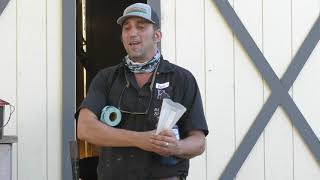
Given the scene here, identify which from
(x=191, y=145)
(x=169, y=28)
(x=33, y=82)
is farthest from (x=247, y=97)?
(x=191, y=145)

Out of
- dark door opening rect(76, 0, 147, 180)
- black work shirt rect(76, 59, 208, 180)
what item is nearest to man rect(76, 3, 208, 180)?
black work shirt rect(76, 59, 208, 180)

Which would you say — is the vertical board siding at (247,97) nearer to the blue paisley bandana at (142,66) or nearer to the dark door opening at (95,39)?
the blue paisley bandana at (142,66)

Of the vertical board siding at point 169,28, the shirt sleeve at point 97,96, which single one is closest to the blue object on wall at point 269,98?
the vertical board siding at point 169,28

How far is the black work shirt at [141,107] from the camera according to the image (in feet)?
8.50

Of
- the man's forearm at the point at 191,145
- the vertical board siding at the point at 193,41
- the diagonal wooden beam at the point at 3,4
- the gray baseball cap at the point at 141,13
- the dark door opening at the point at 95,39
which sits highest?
the dark door opening at the point at 95,39

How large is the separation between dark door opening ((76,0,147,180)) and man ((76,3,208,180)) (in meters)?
4.62

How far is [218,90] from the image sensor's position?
4340 millimetres

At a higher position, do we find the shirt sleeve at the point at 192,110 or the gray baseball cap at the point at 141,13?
the gray baseball cap at the point at 141,13

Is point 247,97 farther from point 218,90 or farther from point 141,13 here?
point 141,13

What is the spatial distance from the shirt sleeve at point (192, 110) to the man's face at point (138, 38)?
24 cm

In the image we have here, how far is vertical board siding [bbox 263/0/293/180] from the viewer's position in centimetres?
438

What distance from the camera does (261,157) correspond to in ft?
14.3

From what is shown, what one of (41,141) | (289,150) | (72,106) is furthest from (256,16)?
(41,141)

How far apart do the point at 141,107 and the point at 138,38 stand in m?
0.35
